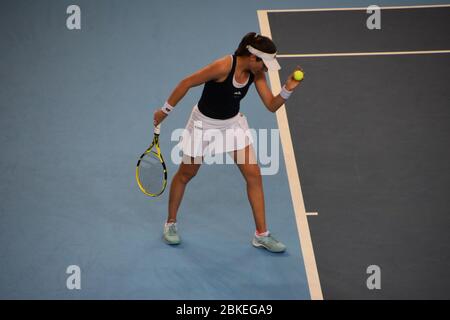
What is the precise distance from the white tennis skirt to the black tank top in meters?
0.07

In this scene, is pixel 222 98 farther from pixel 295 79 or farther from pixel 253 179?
pixel 253 179

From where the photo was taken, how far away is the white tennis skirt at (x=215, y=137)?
567 cm

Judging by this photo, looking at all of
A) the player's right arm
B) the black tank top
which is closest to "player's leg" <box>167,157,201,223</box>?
the black tank top

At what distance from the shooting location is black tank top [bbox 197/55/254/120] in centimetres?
547

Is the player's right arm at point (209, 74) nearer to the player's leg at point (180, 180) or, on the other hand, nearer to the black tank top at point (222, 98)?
the black tank top at point (222, 98)

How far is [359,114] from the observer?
7672 millimetres

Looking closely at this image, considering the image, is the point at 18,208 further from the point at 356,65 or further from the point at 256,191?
the point at 356,65

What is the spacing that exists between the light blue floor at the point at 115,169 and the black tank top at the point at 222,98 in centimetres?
124

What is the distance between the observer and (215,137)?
18.7 feet

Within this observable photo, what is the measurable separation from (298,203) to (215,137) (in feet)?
4.24

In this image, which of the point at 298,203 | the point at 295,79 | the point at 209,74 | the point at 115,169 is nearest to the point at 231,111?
the point at 209,74

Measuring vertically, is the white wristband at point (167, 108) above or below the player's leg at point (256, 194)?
above

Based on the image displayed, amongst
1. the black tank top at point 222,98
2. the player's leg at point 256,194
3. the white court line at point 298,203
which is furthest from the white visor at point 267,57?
the white court line at point 298,203

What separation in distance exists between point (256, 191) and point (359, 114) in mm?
2358
